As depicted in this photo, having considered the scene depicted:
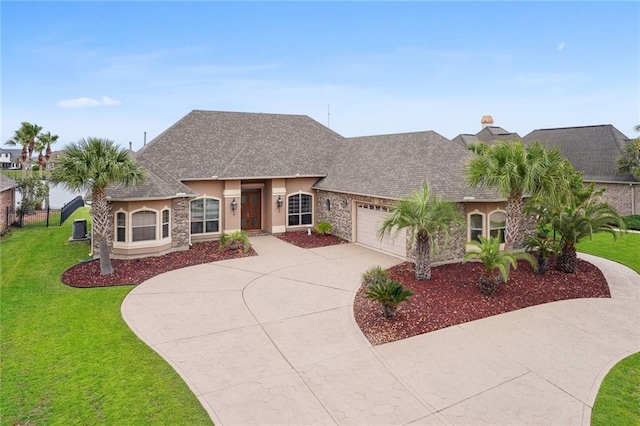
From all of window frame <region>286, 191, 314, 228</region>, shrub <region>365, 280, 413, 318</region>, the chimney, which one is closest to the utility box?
window frame <region>286, 191, 314, 228</region>

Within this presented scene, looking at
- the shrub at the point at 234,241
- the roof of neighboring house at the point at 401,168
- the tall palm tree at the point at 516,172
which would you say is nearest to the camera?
the tall palm tree at the point at 516,172

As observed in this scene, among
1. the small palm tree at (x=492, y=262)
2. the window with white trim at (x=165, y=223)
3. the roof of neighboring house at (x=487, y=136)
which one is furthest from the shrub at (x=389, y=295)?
the roof of neighboring house at (x=487, y=136)

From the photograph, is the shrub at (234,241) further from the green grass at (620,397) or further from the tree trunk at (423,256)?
the green grass at (620,397)

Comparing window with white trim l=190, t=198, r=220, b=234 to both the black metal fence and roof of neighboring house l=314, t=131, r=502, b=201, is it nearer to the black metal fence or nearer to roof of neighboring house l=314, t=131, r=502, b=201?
roof of neighboring house l=314, t=131, r=502, b=201

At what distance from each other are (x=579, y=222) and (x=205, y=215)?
54.9ft

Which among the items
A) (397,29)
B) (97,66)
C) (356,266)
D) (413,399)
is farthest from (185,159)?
(413,399)

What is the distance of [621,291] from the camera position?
12391 mm

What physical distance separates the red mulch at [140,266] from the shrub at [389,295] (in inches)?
332

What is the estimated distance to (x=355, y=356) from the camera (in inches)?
306

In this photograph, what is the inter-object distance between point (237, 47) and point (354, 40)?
715cm

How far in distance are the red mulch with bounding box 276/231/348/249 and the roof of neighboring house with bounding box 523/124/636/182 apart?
20.4 meters

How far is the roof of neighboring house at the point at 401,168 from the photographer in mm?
15220

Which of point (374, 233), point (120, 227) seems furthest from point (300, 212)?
point (120, 227)

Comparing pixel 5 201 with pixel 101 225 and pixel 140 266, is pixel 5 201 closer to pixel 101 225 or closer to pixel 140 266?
pixel 101 225
